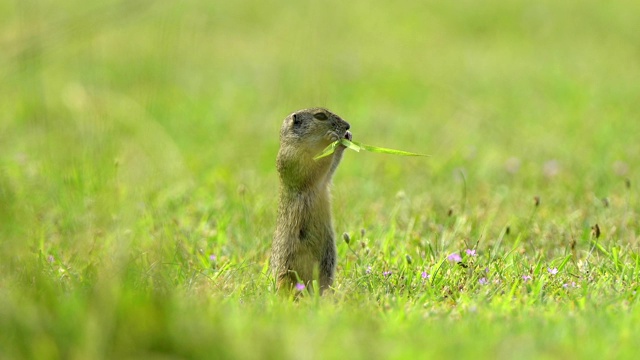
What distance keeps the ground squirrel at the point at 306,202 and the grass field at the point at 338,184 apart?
0.49 feet

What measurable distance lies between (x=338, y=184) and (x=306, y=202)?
2.70 meters

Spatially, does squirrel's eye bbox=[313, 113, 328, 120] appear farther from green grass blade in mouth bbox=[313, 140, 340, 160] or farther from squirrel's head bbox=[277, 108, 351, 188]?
green grass blade in mouth bbox=[313, 140, 340, 160]

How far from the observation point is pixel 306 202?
4461 mm

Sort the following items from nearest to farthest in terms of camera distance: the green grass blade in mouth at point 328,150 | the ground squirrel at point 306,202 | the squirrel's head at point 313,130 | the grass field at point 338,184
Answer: the grass field at point 338,184 → the ground squirrel at point 306,202 → the green grass blade in mouth at point 328,150 → the squirrel's head at point 313,130

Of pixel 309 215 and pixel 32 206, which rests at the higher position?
pixel 309 215

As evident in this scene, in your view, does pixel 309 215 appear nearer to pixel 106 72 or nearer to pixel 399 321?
pixel 399 321

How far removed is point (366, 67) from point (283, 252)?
8084 millimetres

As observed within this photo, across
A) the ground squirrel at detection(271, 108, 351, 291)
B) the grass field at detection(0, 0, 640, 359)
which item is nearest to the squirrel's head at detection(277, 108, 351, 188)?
the ground squirrel at detection(271, 108, 351, 291)

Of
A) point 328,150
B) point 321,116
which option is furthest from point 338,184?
point 328,150

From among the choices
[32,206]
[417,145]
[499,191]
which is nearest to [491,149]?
[417,145]

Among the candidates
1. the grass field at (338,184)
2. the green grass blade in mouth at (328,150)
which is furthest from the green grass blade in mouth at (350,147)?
the grass field at (338,184)

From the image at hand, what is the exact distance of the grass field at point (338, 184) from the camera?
9.96 ft

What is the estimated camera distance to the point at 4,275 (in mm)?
3461

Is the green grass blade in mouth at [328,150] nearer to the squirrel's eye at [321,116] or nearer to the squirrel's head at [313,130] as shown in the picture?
the squirrel's head at [313,130]
